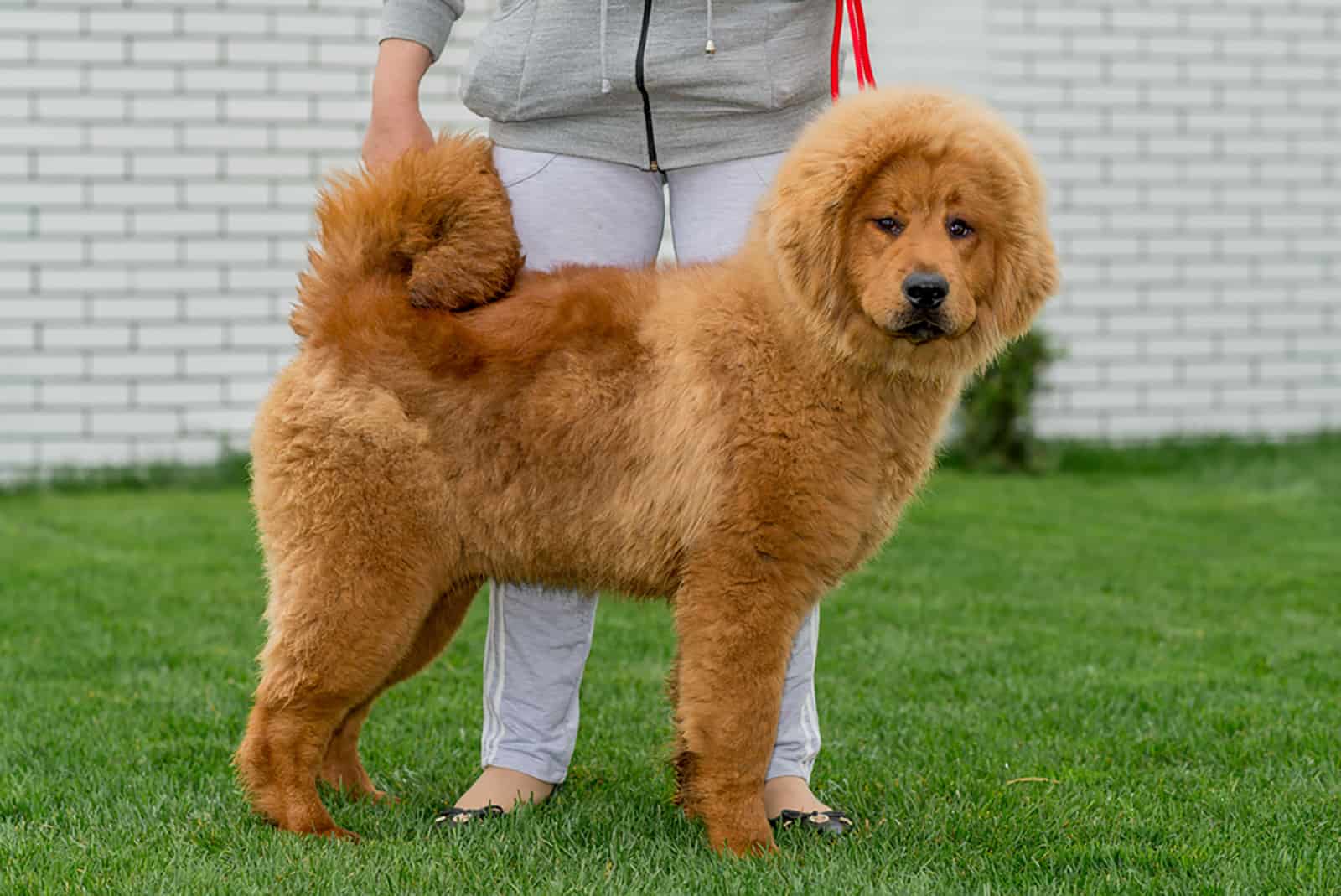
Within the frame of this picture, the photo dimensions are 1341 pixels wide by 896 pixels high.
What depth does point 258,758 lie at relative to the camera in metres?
3.70

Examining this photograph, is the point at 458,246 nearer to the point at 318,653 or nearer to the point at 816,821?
the point at 318,653

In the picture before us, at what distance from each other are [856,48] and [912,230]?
0.68 m

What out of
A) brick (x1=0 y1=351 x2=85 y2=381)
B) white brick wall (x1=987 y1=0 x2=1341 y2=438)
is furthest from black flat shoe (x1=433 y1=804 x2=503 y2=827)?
white brick wall (x1=987 y1=0 x2=1341 y2=438)

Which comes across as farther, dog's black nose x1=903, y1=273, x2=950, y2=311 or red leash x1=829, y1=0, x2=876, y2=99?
red leash x1=829, y1=0, x2=876, y2=99

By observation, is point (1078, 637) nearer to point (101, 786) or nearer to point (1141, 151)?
point (101, 786)

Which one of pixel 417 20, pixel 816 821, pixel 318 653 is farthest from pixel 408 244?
pixel 816 821

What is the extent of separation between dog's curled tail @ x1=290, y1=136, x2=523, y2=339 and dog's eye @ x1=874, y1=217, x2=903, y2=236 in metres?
0.89

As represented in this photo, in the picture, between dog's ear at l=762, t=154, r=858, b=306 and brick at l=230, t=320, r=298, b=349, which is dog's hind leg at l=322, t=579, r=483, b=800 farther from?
brick at l=230, t=320, r=298, b=349

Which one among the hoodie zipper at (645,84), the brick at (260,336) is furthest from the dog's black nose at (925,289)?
the brick at (260,336)

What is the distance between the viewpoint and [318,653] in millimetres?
3602

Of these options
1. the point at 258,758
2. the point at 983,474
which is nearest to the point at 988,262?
the point at 258,758

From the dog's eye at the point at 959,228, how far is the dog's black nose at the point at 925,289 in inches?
6.4

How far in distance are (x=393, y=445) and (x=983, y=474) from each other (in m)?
6.78

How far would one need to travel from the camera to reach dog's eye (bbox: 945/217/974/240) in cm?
337
